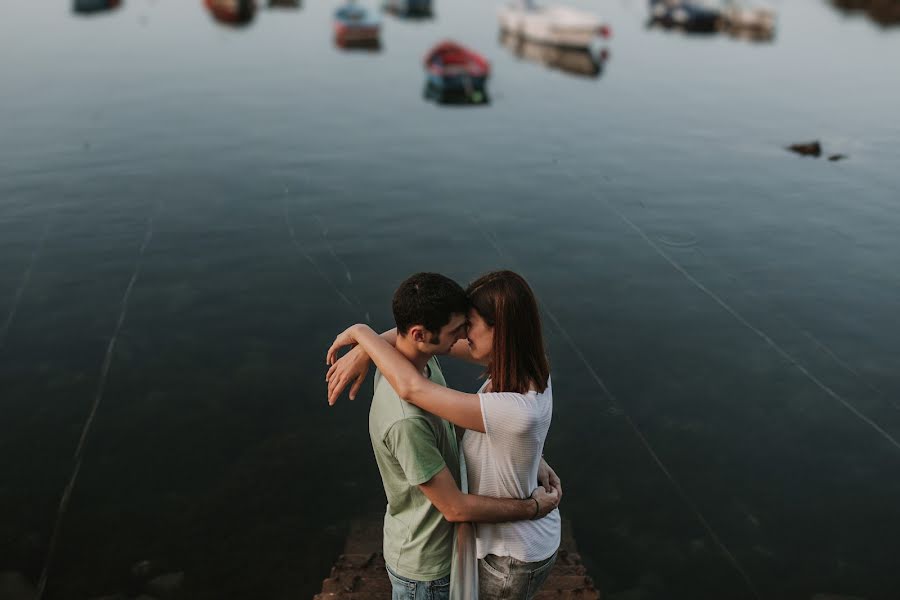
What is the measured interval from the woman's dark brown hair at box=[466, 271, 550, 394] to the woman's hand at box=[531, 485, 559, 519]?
25.4 inches

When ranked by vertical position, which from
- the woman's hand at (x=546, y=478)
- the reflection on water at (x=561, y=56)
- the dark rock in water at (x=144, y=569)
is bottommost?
the dark rock in water at (x=144, y=569)

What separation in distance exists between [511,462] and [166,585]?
659 centimetres

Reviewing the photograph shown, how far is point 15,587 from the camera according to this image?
28.1 feet

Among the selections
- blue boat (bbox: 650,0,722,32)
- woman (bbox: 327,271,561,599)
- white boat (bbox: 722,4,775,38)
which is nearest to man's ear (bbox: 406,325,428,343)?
woman (bbox: 327,271,561,599)

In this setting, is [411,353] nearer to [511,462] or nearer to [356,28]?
[511,462]

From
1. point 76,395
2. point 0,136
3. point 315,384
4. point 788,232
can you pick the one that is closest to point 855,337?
point 788,232

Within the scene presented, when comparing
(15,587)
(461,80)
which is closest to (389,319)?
(15,587)

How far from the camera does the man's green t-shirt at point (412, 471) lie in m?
3.79

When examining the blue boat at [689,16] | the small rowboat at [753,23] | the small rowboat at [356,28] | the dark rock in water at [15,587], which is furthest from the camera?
the blue boat at [689,16]

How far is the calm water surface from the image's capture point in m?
9.70

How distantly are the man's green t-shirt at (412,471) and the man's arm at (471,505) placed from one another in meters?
0.08

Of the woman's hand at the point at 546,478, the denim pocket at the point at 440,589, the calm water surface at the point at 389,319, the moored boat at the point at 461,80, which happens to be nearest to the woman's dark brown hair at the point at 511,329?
the woman's hand at the point at 546,478

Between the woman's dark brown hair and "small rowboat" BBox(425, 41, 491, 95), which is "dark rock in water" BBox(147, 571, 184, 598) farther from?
"small rowboat" BBox(425, 41, 491, 95)

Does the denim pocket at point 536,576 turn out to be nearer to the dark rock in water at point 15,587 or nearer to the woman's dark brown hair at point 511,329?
the woman's dark brown hair at point 511,329
